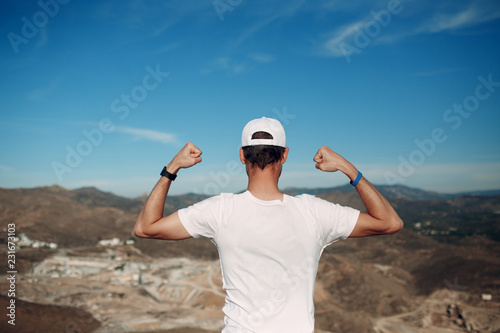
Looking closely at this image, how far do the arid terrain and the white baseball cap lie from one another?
1595 cm

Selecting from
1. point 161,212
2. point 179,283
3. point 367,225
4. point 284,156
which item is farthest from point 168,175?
point 179,283

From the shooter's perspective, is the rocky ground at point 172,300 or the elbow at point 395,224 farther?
the rocky ground at point 172,300

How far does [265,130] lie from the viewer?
201 centimetres

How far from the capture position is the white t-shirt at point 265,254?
187 cm

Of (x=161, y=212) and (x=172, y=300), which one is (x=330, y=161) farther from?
(x=172, y=300)

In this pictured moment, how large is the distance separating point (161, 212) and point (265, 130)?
86cm

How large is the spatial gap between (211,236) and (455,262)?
33775 mm

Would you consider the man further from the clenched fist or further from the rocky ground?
the rocky ground

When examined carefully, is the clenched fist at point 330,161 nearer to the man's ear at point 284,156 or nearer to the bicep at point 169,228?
the man's ear at point 284,156

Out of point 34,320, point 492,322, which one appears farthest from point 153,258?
point 492,322

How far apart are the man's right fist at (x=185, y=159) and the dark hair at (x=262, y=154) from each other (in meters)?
0.44

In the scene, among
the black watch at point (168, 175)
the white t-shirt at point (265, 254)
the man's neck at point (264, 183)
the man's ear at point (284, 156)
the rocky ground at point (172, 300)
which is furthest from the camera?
the rocky ground at point (172, 300)

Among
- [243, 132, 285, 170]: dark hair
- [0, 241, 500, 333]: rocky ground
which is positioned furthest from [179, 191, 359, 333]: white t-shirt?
[0, 241, 500, 333]: rocky ground

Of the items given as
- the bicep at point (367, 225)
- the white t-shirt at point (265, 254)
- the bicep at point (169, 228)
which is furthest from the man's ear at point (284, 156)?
the bicep at point (169, 228)
